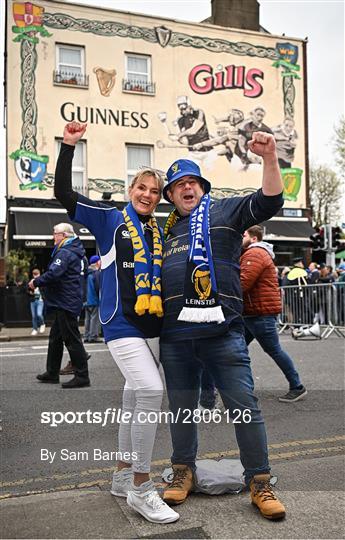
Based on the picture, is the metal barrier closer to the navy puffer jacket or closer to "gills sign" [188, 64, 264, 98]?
the navy puffer jacket

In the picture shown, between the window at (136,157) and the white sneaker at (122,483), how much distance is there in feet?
58.3

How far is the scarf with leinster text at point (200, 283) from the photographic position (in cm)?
287

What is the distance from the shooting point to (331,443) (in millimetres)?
4223

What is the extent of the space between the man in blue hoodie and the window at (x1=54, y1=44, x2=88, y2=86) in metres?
14.3

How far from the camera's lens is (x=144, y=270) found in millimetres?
2971

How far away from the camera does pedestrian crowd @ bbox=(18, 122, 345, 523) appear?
113 inches

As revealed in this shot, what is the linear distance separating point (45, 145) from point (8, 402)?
48.1ft

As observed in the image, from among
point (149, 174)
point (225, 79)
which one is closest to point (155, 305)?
point (149, 174)

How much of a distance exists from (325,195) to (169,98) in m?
25.0

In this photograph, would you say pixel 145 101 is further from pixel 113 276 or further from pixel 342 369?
pixel 113 276

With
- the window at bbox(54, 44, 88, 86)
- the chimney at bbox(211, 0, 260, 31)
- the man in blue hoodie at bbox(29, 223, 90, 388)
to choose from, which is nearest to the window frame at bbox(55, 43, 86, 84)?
the window at bbox(54, 44, 88, 86)

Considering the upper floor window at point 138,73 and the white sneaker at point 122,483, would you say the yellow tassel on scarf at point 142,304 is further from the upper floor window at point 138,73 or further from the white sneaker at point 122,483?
the upper floor window at point 138,73

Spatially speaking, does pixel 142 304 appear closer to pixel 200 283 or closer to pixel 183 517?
pixel 200 283

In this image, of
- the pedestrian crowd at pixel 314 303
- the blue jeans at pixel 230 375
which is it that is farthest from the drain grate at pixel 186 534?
the pedestrian crowd at pixel 314 303
